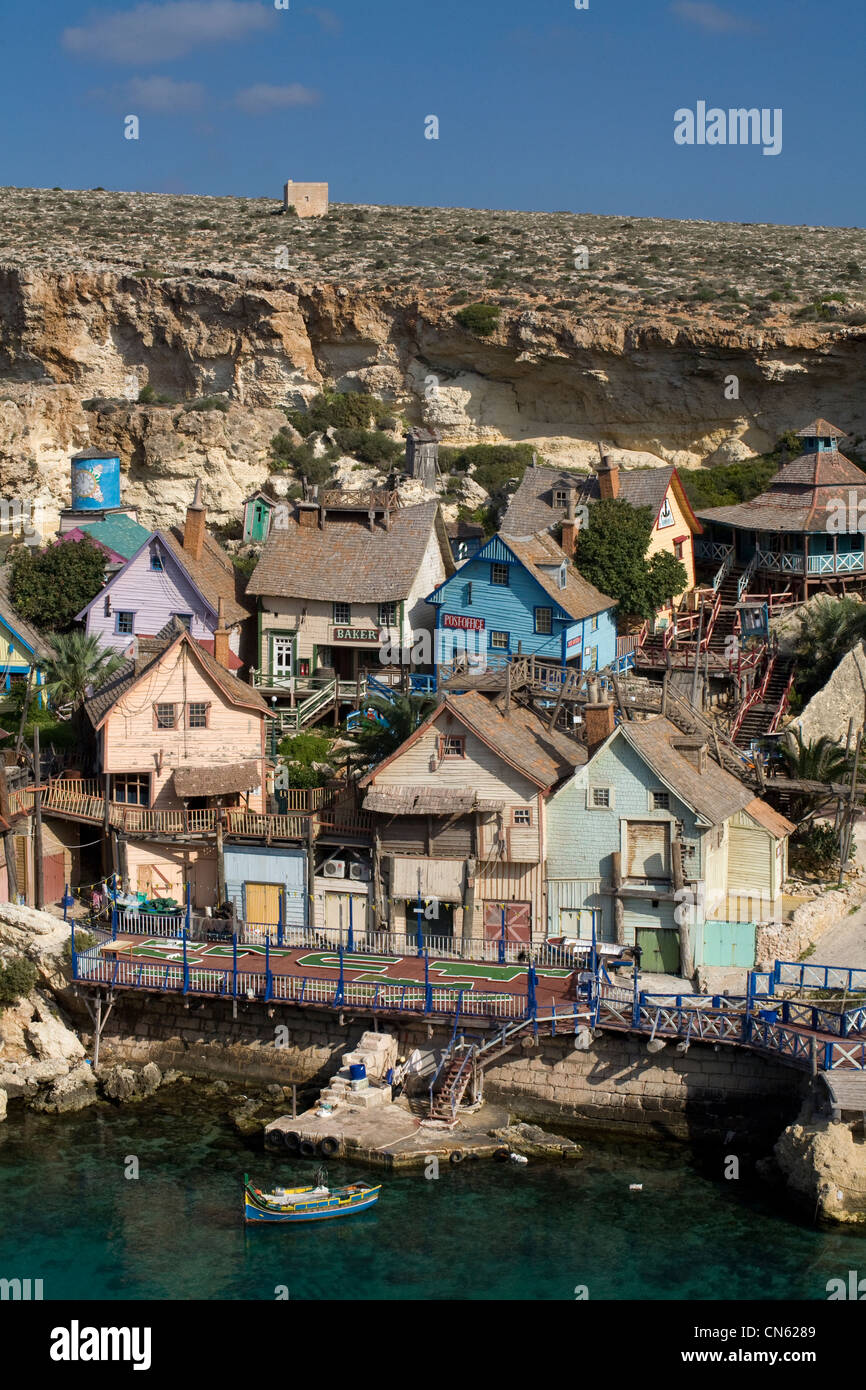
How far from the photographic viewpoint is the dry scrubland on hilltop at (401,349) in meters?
78.9

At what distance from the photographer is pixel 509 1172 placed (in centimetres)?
3878

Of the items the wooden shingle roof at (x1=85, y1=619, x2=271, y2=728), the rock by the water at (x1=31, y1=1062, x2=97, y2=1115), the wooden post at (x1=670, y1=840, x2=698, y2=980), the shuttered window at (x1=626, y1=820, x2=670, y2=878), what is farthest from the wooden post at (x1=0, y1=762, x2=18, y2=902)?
the wooden post at (x1=670, y1=840, x2=698, y2=980)

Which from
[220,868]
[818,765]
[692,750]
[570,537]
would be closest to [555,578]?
[570,537]

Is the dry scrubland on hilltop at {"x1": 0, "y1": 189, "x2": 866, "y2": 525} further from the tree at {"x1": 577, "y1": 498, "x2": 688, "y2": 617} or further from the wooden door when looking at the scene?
the wooden door

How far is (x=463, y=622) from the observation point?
6100 centimetres

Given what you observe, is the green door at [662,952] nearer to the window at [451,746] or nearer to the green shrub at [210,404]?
the window at [451,746]

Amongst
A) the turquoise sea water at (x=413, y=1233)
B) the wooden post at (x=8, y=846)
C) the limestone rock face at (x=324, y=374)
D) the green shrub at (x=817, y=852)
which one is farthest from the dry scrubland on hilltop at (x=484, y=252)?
the turquoise sea water at (x=413, y=1233)

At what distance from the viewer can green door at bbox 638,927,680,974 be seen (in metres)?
44.8

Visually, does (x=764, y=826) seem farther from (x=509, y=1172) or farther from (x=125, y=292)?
(x=125, y=292)

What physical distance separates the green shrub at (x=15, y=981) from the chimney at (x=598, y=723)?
15847 mm

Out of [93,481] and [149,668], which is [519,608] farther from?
[93,481]
